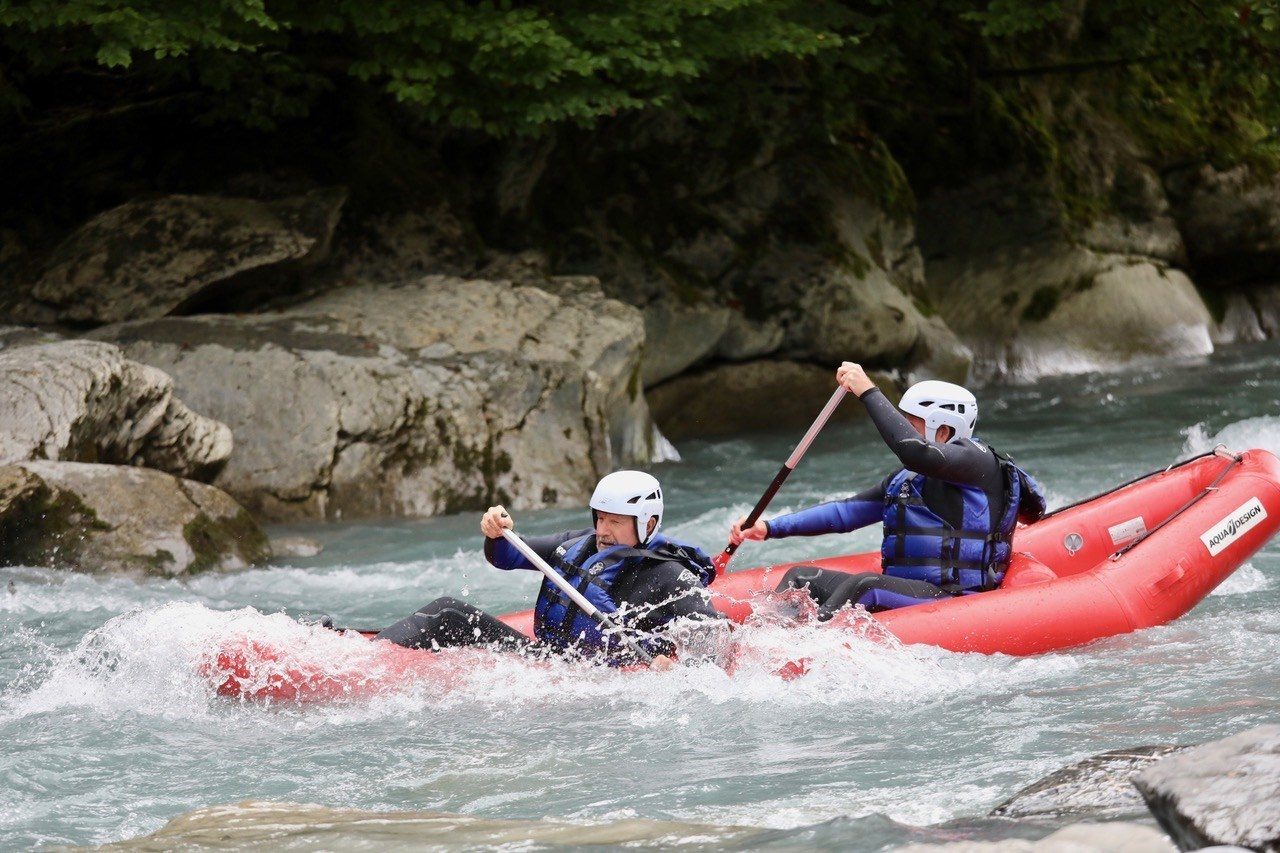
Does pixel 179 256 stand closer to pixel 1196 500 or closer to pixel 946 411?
pixel 946 411

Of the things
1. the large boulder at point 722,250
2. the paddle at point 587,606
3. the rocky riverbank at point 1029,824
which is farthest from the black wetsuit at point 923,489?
the large boulder at point 722,250

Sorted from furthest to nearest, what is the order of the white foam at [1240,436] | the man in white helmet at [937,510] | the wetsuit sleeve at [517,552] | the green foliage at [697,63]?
the white foam at [1240,436] → the green foliage at [697,63] → the man in white helmet at [937,510] → the wetsuit sleeve at [517,552]

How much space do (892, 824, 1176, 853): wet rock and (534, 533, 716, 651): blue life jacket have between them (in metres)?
2.48

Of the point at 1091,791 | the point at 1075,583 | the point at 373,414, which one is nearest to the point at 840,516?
the point at 1075,583

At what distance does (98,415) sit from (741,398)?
6.21 meters

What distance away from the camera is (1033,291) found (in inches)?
632

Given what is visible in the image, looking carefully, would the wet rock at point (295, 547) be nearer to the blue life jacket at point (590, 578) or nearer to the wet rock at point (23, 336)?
the wet rock at point (23, 336)

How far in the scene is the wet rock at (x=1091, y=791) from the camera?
3.62 meters

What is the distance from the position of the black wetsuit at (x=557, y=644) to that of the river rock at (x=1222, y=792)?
2.30m

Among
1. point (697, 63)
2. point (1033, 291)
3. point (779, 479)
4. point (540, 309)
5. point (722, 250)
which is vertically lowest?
point (779, 479)

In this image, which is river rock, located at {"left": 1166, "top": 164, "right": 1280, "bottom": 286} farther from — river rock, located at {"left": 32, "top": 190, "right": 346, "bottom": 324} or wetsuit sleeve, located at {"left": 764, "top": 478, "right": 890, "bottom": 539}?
wetsuit sleeve, located at {"left": 764, "top": 478, "right": 890, "bottom": 539}

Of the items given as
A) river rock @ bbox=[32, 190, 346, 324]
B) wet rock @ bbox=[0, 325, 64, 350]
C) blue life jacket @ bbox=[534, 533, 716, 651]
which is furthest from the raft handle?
wet rock @ bbox=[0, 325, 64, 350]

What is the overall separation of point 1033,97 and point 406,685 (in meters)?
13.9

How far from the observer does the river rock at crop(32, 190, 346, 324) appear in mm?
10406
